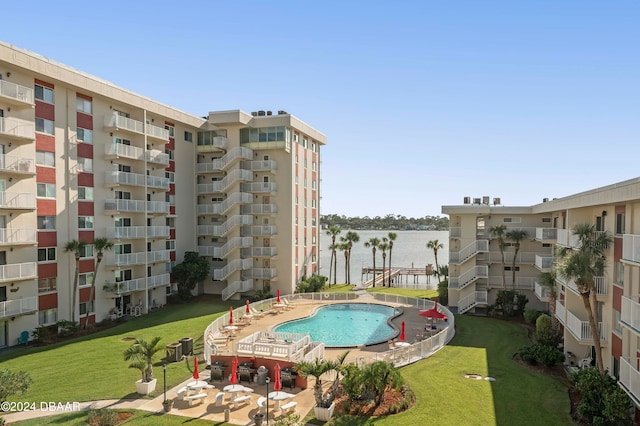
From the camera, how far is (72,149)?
35.0 metres

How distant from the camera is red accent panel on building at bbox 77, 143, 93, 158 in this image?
3588 cm

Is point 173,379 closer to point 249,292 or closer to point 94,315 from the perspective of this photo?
point 94,315

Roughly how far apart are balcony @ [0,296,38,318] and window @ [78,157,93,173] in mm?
11253

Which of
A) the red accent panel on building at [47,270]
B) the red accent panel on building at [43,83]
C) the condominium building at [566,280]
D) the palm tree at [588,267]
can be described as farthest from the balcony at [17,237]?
the condominium building at [566,280]

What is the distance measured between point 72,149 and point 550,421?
3778cm

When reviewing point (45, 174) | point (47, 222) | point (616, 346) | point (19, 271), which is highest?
point (45, 174)

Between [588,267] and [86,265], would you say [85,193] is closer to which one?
[86,265]

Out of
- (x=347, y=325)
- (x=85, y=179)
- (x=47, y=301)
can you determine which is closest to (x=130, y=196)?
(x=85, y=179)

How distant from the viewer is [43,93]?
32562mm

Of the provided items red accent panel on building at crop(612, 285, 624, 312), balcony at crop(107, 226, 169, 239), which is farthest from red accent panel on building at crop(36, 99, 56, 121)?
red accent panel on building at crop(612, 285, 624, 312)

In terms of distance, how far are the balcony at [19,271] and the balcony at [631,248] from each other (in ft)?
119

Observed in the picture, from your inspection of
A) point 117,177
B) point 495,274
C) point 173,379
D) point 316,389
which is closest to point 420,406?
point 316,389

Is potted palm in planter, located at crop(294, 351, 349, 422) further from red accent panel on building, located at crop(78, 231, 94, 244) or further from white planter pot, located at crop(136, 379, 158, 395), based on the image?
red accent panel on building, located at crop(78, 231, 94, 244)

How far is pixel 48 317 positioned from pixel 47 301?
1.41 metres
